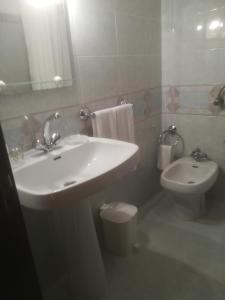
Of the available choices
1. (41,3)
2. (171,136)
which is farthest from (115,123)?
(171,136)

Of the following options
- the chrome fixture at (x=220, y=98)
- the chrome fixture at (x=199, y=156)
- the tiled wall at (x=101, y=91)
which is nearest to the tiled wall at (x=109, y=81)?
the tiled wall at (x=101, y=91)

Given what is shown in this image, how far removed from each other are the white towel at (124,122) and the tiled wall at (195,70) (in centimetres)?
67

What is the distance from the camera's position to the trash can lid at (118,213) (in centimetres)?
162

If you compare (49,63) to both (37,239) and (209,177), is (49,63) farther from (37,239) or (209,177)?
(209,177)

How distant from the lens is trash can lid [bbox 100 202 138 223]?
1617 mm

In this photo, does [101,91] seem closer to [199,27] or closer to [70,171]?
[70,171]

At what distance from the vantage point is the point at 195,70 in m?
1.98

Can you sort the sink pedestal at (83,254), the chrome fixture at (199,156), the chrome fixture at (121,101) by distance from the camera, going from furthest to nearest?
the chrome fixture at (199,156) → the chrome fixture at (121,101) → the sink pedestal at (83,254)

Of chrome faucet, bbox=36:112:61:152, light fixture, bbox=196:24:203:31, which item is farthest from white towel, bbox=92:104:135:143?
light fixture, bbox=196:24:203:31

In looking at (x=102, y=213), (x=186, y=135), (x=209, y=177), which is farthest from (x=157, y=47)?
(x=102, y=213)

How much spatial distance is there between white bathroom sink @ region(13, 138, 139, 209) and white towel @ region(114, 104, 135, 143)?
0.95 ft

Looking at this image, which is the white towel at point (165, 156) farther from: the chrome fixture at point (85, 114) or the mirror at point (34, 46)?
the mirror at point (34, 46)

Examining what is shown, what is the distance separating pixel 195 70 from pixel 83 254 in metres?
1.61

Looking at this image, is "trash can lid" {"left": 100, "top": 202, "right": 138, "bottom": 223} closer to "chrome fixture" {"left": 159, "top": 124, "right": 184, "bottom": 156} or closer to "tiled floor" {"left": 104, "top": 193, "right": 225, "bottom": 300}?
"tiled floor" {"left": 104, "top": 193, "right": 225, "bottom": 300}
